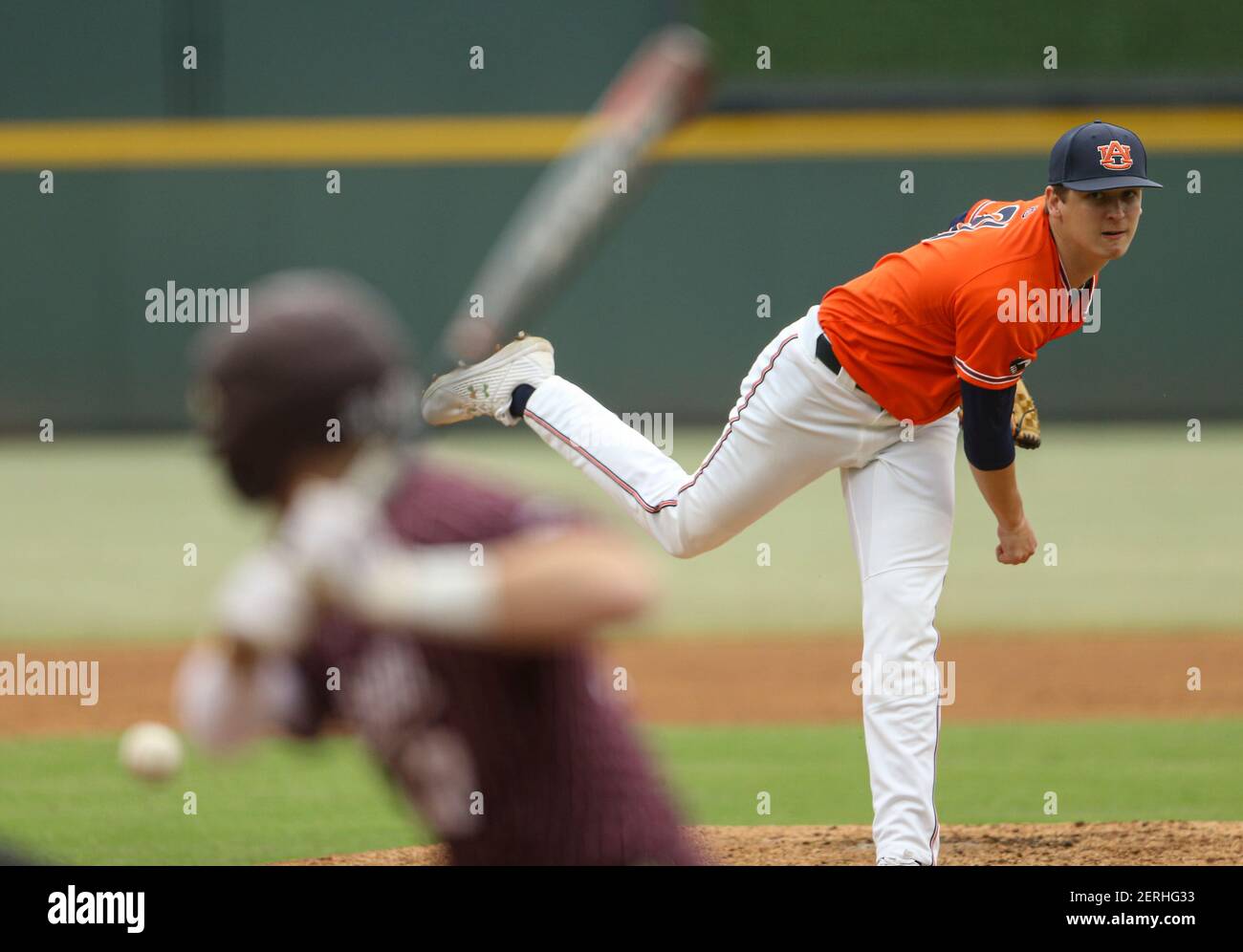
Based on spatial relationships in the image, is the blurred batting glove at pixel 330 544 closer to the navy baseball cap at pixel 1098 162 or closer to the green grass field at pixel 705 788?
the navy baseball cap at pixel 1098 162

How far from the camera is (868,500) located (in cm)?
434

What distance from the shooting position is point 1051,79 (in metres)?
15.5

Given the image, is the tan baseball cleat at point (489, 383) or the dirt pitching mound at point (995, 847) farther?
the tan baseball cleat at point (489, 383)

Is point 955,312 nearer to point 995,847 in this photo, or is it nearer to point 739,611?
point 995,847

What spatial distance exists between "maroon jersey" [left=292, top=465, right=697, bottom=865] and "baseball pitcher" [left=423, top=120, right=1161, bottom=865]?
2021 millimetres

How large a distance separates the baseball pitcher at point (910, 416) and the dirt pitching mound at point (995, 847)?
2.28 ft

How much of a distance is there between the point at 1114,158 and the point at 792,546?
25.8ft

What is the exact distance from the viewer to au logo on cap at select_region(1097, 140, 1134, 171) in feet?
13.5

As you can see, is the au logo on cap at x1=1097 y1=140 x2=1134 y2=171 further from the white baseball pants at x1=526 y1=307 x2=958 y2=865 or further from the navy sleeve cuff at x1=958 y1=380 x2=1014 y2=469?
Answer: the white baseball pants at x1=526 y1=307 x2=958 y2=865

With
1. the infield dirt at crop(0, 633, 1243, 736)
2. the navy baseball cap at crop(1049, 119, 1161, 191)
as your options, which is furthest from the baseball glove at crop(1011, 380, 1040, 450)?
the infield dirt at crop(0, 633, 1243, 736)

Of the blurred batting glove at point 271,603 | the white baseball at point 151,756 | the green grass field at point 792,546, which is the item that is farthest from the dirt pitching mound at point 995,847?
the blurred batting glove at point 271,603

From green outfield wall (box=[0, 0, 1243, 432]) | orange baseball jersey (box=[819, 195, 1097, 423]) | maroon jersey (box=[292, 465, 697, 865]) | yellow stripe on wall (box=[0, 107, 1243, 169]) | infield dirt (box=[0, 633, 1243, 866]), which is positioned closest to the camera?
maroon jersey (box=[292, 465, 697, 865])

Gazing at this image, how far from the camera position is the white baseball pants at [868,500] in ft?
13.6

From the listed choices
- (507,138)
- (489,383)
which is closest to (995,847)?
(489,383)
